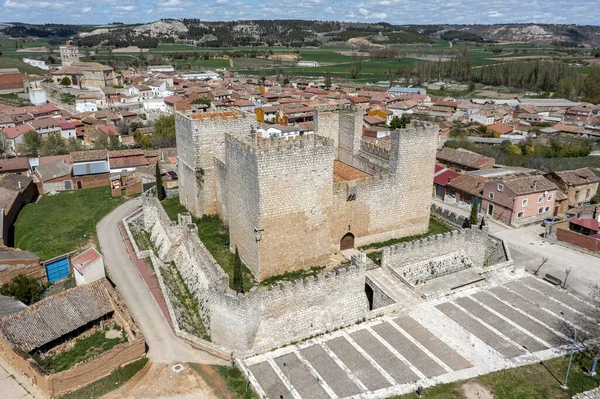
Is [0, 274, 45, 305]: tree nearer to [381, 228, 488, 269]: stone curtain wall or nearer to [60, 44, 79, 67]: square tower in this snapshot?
[381, 228, 488, 269]: stone curtain wall

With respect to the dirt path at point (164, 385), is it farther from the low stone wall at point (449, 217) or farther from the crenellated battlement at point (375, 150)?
the low stone wall at point (449, 217)

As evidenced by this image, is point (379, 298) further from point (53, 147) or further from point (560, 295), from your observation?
point (53, 147)

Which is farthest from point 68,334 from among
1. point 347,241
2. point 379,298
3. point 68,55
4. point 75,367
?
point 68,55

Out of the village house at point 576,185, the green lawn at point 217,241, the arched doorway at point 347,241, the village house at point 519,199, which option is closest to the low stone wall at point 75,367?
the green lawn at point 217,241

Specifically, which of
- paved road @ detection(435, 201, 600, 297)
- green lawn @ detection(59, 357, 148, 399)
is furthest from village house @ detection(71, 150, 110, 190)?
paved road @ detection(435, 201, 600, 297)

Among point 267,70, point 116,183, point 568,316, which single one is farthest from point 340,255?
point 267,70

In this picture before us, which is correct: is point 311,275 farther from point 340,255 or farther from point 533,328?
point 533,328
